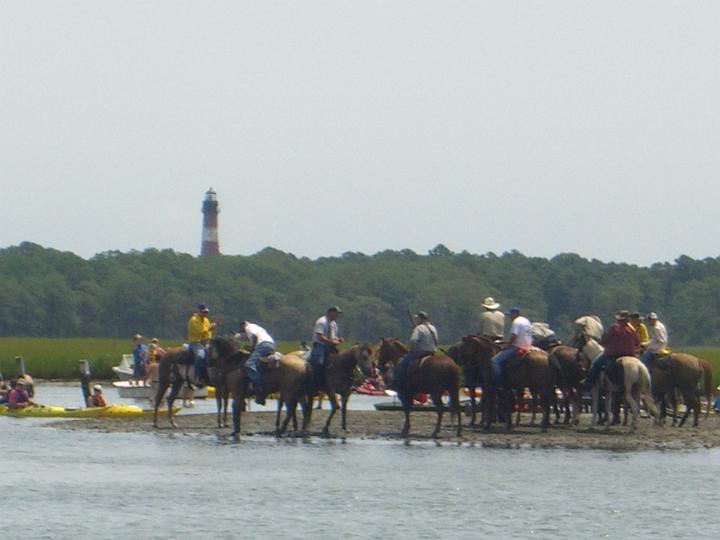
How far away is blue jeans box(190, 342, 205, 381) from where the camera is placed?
3512 cm

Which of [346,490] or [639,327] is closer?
[346,490]

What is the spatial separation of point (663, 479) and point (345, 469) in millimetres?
4610

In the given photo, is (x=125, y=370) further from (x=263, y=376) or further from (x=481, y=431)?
(x=263, y=376)

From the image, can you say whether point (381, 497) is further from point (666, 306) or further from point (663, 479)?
point (666, 306)

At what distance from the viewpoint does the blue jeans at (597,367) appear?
34375 millimetres

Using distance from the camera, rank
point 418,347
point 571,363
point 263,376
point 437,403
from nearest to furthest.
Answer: point 418,347 → point 437,403 → point 263,376 → point 571,363

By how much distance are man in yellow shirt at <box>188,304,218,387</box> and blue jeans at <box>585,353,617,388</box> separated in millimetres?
6800

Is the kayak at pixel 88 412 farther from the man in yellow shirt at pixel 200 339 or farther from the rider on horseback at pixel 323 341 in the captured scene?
the rider on horseback at pixel 323 341

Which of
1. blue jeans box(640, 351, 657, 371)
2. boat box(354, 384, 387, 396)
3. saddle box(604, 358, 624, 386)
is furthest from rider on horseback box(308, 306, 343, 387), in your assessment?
boat box(354, 384, 387, 396)

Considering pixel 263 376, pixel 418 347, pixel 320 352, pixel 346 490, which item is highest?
pixel 418 347

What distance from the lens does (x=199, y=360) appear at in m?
35.2

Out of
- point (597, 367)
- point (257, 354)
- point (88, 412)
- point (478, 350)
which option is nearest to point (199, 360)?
point (257, 354)

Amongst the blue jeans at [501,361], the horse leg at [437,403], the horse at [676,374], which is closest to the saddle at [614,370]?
the blue jeans at [501,361]

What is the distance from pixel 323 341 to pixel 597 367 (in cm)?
497
